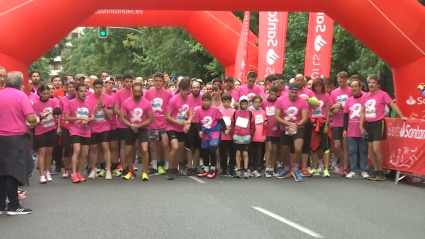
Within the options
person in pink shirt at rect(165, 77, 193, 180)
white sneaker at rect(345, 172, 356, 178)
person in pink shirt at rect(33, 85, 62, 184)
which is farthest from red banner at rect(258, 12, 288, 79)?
person in pink shirt at rect(33, 85, 62, 184)

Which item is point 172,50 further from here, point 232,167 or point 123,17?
point 232,167

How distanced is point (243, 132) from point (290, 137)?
93 centimetres

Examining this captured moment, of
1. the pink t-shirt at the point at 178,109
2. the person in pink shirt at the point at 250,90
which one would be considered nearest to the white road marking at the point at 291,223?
the pink t-shirt at the point at 178,109

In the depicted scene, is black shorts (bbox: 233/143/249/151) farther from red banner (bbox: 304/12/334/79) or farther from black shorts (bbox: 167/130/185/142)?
red banner (bbox: 304/12/334/79)

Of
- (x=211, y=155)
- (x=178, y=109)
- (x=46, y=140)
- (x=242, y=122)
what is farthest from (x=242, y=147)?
(x=46, y=140)

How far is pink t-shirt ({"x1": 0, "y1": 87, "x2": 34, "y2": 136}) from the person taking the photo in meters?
8.59

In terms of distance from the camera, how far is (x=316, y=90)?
13016 mm

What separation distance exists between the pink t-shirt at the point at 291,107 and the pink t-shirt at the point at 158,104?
234cm

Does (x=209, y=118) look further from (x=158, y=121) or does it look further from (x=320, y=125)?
(x=320, y=125)

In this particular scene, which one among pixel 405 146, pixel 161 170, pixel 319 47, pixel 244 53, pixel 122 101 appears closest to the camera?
pixel 405 146

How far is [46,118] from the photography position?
11.8 m

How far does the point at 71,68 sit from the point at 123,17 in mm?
75326

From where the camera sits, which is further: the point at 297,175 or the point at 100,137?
the point at 100,137

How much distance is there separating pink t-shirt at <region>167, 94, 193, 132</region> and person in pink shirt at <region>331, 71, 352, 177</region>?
2.97 meters
